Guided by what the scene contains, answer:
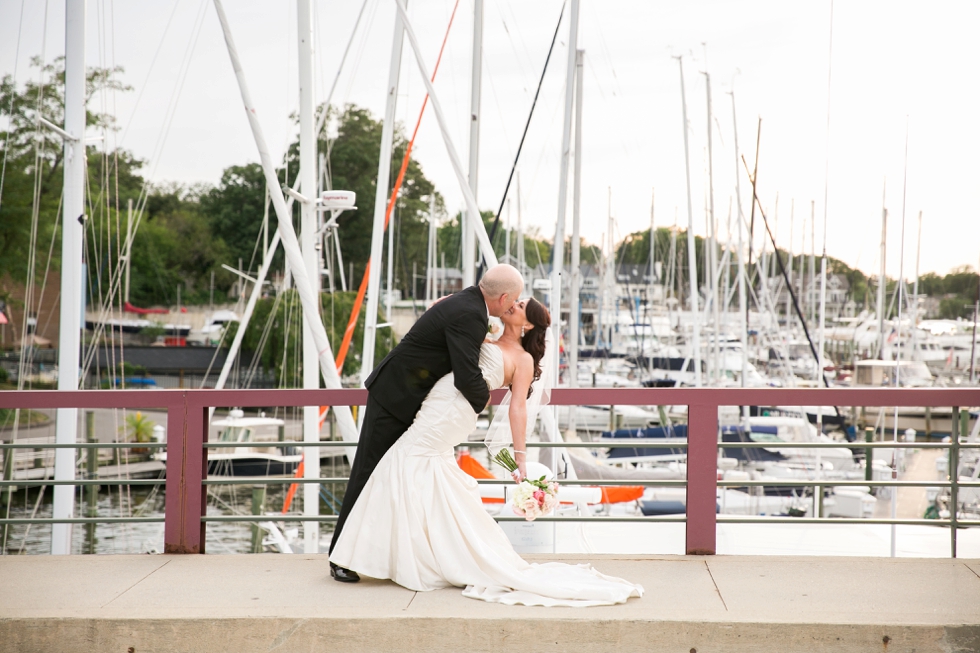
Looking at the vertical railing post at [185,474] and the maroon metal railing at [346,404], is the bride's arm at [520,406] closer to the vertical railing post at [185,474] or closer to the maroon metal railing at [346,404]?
the maroon metal railing at [346,404]

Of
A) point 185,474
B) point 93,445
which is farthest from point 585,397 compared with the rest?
→ point 93,445

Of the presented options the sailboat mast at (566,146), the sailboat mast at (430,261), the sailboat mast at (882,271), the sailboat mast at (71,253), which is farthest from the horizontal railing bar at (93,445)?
the sailboat mast at (882,271)

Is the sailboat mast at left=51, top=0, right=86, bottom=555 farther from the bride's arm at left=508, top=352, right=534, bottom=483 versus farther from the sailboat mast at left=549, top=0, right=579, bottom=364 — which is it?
the bride's arm at left=508, top=352, right=534, bottom=483

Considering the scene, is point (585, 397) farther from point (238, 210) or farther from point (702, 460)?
point (238, 210)

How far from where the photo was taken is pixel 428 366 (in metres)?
4.95

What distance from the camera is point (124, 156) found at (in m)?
51.9

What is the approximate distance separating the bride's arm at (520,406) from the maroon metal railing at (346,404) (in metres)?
0.61

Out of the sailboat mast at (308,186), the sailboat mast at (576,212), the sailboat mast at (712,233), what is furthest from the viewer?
the sailboat mast at (712,233)

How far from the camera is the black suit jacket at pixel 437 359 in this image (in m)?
4.76

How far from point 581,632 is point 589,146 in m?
18.9

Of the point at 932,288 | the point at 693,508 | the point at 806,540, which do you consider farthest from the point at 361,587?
the point at 932,288

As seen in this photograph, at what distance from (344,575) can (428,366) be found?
51.9 inches

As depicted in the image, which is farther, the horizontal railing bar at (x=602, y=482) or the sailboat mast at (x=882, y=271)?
the sailboat mast at (x=882, y=271)

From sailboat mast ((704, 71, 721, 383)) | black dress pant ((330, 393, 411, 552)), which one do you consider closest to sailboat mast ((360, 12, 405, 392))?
black dress pant ((330, 393, 411, 552))
